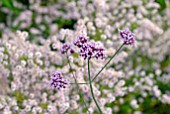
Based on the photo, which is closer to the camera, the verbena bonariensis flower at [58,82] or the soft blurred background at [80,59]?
the verbena bonariensis flower at [58,82]

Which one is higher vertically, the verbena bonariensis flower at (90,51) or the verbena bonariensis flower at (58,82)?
the verbena bonariensis flower at (90,51)

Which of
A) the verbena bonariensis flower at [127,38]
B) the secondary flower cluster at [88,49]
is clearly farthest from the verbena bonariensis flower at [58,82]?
the verbena bonariensis flower at [127,38]

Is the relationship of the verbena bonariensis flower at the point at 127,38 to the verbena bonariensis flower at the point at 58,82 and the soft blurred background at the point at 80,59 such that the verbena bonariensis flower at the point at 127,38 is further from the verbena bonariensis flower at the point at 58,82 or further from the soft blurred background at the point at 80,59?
the soft blurred background at the point at 80,59

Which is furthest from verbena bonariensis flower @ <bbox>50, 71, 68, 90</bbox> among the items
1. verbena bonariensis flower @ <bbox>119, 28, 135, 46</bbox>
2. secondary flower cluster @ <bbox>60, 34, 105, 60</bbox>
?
verbena bonariensis flower @ <bbox>119, 28, 135, 46</bbox>

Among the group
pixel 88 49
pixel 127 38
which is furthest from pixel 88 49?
pixel 127 38

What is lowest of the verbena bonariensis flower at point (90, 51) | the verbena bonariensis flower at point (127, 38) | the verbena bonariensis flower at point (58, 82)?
the verbena bonariensis flower at point (58, 82)

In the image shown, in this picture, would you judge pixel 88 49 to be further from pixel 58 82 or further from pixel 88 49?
pixel 58 82

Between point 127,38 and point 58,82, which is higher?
point 127,38

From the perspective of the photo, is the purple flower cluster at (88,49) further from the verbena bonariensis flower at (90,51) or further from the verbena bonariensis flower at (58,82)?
the verbena bonariensis flower at (58,82)

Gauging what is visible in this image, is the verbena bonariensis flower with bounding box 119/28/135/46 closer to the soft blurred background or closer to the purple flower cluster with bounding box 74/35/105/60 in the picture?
the purple flower cluster with bounding box 74/35/105/60
